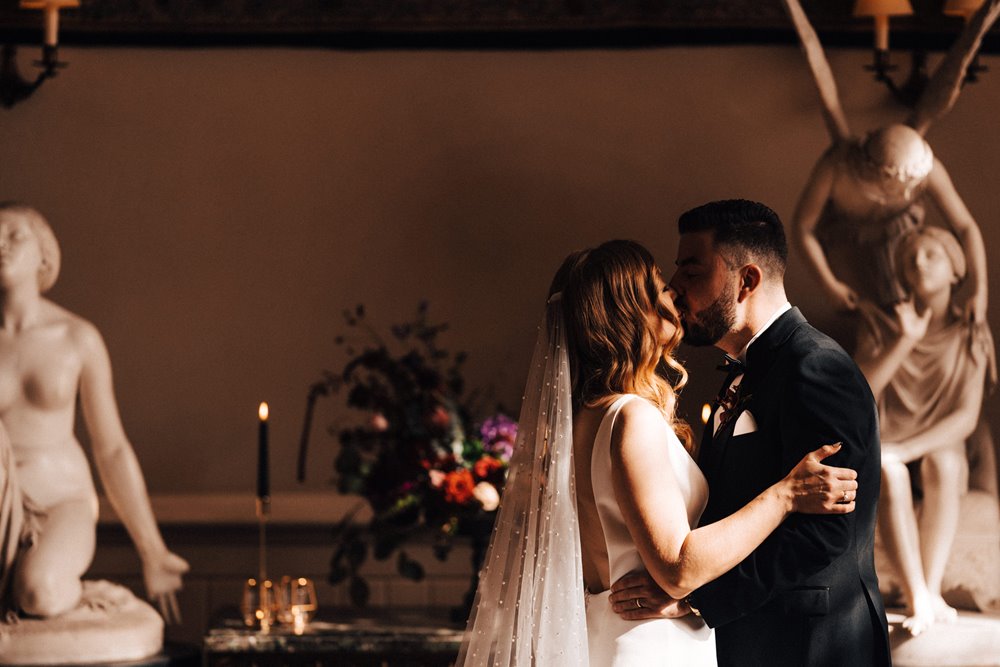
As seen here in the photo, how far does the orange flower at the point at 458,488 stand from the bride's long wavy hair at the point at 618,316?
4.44 ft

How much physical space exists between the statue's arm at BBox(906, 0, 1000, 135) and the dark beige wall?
76 centimetres

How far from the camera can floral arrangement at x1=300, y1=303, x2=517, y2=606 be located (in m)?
3.75

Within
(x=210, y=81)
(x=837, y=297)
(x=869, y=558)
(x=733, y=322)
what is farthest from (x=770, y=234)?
(x=210, y=81)

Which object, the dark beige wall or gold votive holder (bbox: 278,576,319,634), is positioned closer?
gold votive holder (bbox: 278,576,319,634)

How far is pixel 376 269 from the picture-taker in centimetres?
497

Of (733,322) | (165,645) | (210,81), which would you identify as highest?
(210,81)

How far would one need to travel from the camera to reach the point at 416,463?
3.79 metres

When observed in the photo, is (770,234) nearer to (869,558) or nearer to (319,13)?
(869,558)

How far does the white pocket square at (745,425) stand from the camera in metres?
2.49

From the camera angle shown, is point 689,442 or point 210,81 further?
point 210,81

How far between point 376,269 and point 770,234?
266cm

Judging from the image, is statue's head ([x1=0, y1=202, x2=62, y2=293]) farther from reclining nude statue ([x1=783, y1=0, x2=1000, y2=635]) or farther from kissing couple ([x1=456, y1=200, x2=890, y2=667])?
reclining nude statue ([x1=783, y1=0, x2=1000, y2=635])

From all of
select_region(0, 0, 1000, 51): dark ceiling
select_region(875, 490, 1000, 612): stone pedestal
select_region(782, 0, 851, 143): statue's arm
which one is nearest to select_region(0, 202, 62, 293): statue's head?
select_region(0, 0, 1000, 51): dark ceiling

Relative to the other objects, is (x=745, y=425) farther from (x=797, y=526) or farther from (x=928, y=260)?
(x=928, y=260)
